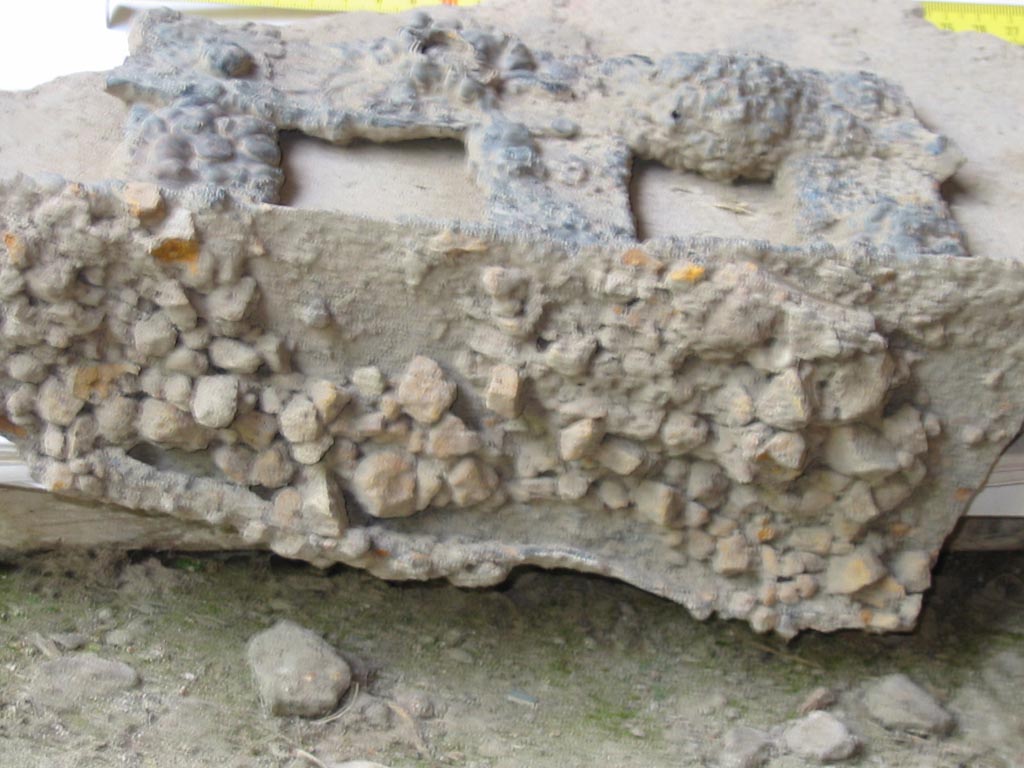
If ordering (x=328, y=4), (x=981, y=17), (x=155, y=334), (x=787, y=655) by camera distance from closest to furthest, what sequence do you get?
(x=155, y=334) → (x=787, y=655) → (x=328, y=4) → (x=981, y=17)

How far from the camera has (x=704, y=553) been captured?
148 centimetres

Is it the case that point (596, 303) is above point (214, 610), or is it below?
above

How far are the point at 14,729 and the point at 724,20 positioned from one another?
4.38ft

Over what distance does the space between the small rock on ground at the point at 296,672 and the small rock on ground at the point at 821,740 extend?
539mm

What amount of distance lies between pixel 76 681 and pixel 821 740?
873mm

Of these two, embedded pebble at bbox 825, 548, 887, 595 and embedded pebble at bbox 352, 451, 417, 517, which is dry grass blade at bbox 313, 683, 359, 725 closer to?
embedded pebble at bbox 352, 451, 417, 517

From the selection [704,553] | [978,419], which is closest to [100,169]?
[704,553]

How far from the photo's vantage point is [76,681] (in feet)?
4.65

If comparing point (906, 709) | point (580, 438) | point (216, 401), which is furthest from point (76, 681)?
point (906, 709)

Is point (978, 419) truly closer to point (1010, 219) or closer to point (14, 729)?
point (1010, 219)

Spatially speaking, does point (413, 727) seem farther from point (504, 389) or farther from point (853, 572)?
point (853, 572)

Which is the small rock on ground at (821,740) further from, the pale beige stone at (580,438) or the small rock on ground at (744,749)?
the pale beige stone at (580,438)

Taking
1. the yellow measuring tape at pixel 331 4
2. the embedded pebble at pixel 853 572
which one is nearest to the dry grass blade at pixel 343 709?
the embedded pebble at pixel 853 572


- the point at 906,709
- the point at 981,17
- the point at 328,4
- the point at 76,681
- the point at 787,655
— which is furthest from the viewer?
the point at 981,17
